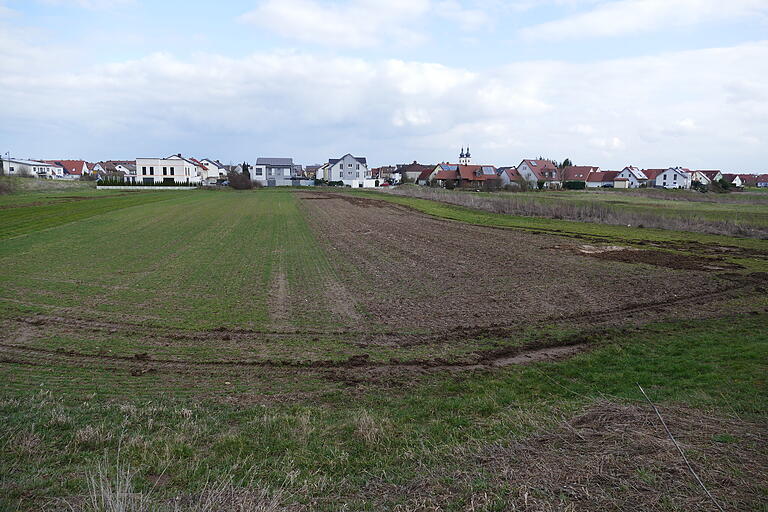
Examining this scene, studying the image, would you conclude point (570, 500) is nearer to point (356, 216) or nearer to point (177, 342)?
point (177, 342)

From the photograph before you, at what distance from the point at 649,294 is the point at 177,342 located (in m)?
14.8

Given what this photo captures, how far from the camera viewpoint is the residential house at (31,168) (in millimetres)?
120312

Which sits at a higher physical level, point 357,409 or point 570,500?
point 570,500

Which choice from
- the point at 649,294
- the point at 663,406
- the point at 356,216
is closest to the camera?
the point at 663,406

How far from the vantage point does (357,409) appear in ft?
28.8

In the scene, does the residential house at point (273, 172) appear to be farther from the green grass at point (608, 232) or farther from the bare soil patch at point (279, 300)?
the bare soil patch at point (279, 300)

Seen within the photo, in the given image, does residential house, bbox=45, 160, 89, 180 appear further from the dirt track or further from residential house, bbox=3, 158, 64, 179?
the dirt track

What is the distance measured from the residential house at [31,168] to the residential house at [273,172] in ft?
164

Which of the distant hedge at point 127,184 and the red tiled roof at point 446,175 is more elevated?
the red tiled roof at point 446,175

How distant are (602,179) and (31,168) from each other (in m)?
146

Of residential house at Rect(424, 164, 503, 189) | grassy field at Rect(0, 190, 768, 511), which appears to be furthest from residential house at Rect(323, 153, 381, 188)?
grassy field at Rect(0, 190, 768, 511)

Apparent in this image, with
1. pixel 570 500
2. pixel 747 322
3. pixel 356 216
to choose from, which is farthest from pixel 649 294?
pixel 356 216

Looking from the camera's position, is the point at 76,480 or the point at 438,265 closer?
the point at 76,480

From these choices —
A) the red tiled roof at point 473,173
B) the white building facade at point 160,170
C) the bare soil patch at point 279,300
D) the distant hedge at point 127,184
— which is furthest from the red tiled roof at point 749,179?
the bare soil patch at point 279,300
